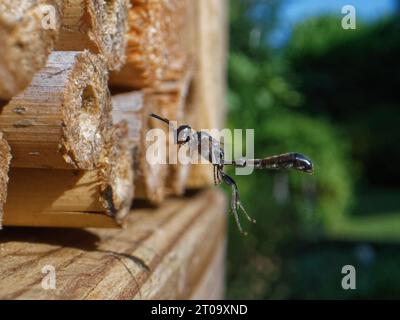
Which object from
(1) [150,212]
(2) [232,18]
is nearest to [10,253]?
(1) [150,212]

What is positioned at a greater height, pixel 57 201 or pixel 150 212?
pixel 57 201

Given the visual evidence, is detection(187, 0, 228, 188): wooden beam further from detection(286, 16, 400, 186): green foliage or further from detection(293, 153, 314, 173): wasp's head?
detection(286, 16, 400, 186): green foliage

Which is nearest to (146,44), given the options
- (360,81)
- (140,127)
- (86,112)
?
(140,127)

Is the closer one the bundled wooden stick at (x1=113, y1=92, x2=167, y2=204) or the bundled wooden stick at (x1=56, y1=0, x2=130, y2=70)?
the bundled wooden stick at (x1=56, y1=0, x2=130, y2=70)

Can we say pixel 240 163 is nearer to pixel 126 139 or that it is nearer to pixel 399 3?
pixel 126 139

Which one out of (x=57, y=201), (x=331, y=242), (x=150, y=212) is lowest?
(x=331, y=242)

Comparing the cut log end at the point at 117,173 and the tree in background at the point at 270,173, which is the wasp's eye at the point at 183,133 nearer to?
the cut log end at the point at 117,173

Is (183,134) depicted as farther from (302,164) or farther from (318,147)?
(318,147)

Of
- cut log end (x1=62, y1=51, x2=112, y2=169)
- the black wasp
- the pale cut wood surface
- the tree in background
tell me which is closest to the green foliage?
the tree in background

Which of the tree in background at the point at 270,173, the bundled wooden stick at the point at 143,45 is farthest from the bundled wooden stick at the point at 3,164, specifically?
the tree in background at the point at 270,173
